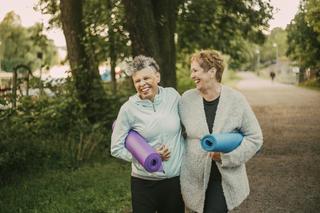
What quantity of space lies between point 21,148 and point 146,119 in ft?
18.5

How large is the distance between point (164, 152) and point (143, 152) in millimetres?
172

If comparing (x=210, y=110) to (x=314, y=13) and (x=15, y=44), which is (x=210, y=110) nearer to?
(x=314, y=13)

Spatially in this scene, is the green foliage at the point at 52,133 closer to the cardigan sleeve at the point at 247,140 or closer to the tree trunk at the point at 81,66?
the tree trunk at the point at 81,66

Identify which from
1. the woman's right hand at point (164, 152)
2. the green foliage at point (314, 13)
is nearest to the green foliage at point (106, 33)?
the woman's right hand at point (164, 152)

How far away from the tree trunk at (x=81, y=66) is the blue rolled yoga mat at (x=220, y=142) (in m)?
7.71

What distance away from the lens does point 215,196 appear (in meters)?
3.81

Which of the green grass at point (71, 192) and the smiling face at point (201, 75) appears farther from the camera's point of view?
the green grass at point (71, 192)

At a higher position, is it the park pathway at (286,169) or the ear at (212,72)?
the ear at (212,72)

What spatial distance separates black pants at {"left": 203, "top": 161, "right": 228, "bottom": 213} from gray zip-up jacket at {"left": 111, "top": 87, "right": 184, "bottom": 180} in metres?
0.24

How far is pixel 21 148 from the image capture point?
9.00 meters

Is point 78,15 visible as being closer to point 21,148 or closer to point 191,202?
point 21,148

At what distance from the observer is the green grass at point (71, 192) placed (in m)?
6.63

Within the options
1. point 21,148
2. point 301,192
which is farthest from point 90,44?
point 301,192

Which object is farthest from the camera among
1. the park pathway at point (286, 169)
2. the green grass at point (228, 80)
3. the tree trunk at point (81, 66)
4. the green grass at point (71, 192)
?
the green grass at point (228, 80)
